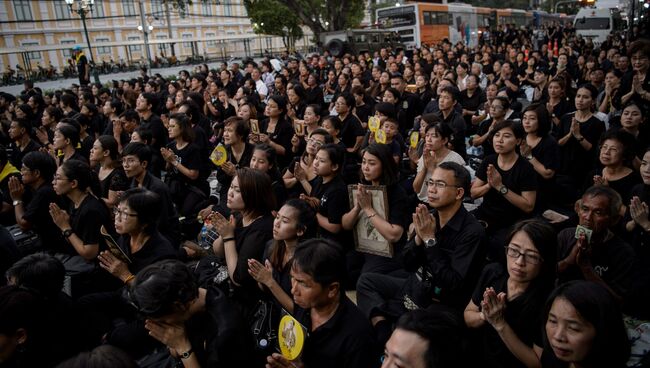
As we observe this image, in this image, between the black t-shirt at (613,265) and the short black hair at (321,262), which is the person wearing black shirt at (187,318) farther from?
the black t-shirt at (613,265)

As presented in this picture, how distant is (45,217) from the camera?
13.8 ft

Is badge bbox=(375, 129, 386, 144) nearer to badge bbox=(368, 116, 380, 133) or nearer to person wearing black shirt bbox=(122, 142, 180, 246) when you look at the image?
badge bbox=(368, 116, 380, 133)

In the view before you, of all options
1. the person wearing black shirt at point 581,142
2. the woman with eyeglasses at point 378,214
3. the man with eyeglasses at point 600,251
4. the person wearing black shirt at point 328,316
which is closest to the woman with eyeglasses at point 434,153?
the woman with eyeglasses at point 378,214

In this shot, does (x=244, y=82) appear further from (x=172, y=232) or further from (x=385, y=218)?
(x=385, y=218)

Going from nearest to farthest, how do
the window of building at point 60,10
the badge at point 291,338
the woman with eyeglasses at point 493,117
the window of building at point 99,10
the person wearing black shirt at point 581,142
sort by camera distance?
the badge at point 291,338
the person wearing black shirt at point 581,142
the woman with eyeglasses at point 493,117
the window of building at point 60,10
the window of building at point 99,10

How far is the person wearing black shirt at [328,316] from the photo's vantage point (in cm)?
229

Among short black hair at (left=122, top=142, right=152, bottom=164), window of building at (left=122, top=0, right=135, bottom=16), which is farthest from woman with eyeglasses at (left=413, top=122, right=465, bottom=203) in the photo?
window of building at (left=122, top=0, right=135, bottom=16)

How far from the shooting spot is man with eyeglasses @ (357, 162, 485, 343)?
2.87 meters

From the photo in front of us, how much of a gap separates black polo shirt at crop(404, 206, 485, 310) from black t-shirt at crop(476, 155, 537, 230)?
3.71ft

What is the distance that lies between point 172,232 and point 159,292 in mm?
2288

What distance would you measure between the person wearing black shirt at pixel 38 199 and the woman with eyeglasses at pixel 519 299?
11.7 ft

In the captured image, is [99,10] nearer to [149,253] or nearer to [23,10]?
[23,10]

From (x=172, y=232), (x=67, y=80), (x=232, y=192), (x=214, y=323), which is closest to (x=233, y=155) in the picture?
(x=172, y=232)

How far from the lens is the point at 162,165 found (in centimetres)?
638
